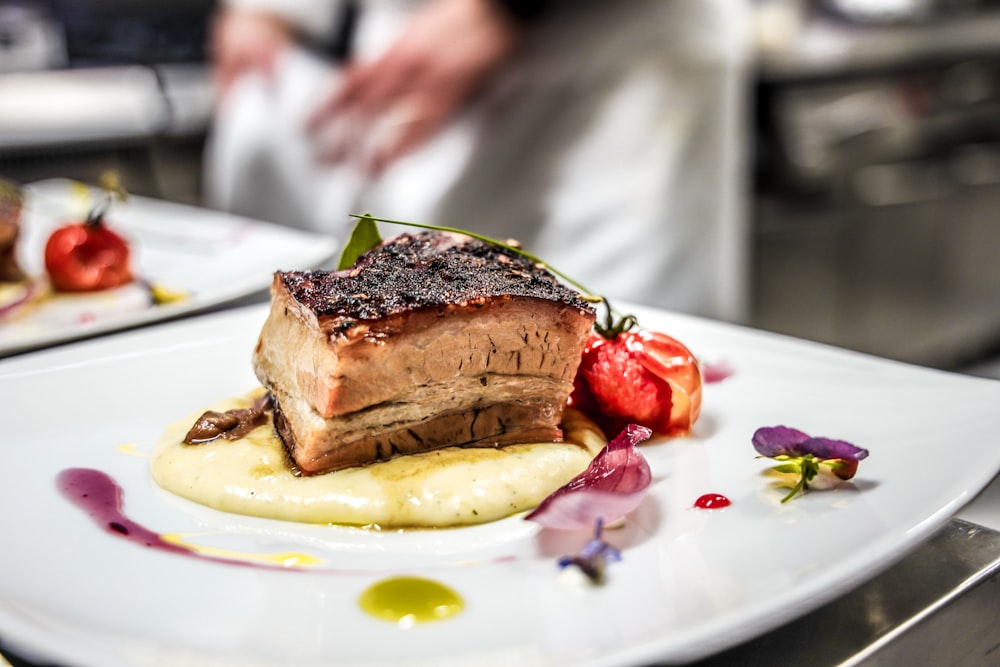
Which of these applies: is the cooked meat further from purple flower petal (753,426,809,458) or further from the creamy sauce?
purple flower petal (753,426,809,458)

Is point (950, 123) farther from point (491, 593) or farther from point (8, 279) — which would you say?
point (491, 593)

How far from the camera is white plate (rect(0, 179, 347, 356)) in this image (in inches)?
80.2

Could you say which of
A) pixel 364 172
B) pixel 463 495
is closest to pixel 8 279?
pixel 364 172

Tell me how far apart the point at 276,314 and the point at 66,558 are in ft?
1.86

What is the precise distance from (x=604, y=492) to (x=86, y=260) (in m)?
1.84

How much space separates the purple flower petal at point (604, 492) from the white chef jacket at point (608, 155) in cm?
205

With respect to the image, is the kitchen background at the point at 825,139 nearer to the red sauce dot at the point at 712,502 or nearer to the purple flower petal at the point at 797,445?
the purple flower petal at the point at 797,445

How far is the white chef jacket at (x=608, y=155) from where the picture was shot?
336 cm

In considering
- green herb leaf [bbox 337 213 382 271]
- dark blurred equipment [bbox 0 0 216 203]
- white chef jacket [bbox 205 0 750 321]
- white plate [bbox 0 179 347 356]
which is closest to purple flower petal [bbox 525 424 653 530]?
green herb leaf [bbox 337 213 382 271]

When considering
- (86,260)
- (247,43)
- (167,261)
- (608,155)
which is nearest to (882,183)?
(608,155)

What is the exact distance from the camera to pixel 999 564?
1.13m

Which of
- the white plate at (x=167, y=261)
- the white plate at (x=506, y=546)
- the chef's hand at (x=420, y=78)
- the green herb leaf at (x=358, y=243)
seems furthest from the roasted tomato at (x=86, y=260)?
the chef's hand at (x=420, y=78)

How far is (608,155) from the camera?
3492mm

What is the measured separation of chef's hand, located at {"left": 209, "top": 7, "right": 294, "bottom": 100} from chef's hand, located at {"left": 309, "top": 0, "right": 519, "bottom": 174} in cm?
46
